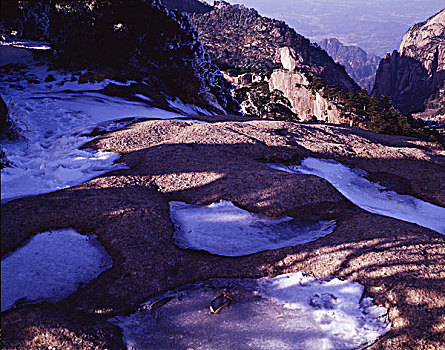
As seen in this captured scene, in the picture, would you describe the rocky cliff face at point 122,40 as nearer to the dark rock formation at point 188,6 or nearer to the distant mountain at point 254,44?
the distant mountain at point 254,44

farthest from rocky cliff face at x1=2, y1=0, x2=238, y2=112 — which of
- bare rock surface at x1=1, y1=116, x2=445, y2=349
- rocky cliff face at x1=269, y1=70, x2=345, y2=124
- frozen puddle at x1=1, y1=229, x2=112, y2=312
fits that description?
rocky cliff face at x1=269, y1=70, x2=345, y2=124

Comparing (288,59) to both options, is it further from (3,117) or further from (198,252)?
(198,252)

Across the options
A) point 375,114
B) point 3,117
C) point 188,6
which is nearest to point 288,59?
point 375,114

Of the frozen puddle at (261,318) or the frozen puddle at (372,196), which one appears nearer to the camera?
the frozen puddle at (261,318)

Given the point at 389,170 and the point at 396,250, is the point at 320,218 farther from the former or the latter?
the point at 389,170

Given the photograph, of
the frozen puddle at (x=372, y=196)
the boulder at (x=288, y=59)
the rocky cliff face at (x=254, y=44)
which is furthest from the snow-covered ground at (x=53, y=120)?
the boulder at (x=288, y=59)

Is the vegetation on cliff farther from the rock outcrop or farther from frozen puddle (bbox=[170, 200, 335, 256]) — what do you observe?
frozen puddle (bbox=[170, 200, 335, 256])
